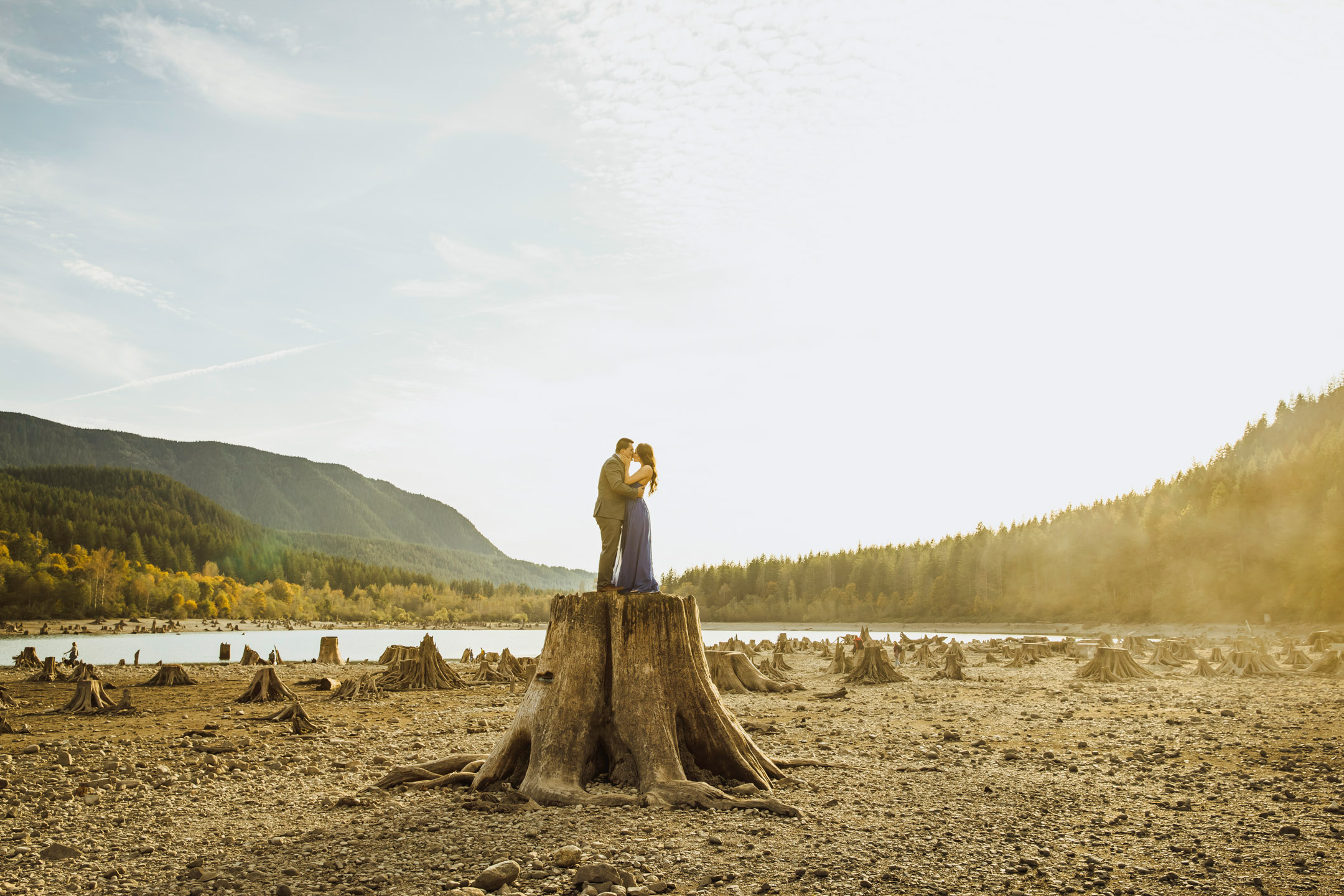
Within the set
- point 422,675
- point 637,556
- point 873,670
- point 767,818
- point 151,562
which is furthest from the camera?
point 151,562

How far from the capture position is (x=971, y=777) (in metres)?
8.94

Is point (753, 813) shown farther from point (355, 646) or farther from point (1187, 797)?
point (355, 646)

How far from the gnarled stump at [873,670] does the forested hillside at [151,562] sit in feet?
395

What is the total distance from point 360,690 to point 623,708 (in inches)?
616

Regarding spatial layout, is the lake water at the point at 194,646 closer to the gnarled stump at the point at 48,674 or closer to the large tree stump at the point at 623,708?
the gnarled stump at the point at 48,674

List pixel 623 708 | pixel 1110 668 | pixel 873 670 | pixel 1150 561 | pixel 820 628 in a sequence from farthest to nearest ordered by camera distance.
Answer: pixel 820 628, pixel 1150 561, pixel 1110 668, pixel 873 670, pixel 623 708

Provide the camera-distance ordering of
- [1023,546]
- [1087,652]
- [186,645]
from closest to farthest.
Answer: [1087,652] → [186,645] → [1023,546]

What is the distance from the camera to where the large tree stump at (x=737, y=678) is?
21.4 m

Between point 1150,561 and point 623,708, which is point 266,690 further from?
point 1150,561

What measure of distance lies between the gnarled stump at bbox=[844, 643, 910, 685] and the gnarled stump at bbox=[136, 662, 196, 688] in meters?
20.3

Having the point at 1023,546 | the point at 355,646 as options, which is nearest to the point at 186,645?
the point at 355,646

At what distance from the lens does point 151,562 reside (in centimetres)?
13950

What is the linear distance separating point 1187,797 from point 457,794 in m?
7.35

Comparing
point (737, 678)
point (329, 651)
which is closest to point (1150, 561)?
point (737, 678)
